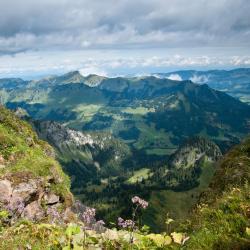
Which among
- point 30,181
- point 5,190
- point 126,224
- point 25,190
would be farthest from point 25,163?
point 126,224

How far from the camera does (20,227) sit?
43.7 ft

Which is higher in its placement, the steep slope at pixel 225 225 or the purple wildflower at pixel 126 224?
the steep slope at pixel 225 225

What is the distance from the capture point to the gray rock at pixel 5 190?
38938mm

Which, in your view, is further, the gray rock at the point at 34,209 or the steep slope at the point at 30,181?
the gray rock at the point at 34,209

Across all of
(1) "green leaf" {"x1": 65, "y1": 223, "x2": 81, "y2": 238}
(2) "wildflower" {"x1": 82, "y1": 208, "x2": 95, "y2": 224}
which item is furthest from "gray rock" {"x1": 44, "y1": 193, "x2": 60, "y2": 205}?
(2) "wildflower" {"x1": 82, "y1": 208, "x2": 95, "y2": 224}

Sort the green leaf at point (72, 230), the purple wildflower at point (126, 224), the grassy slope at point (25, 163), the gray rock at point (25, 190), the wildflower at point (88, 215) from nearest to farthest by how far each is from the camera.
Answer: the wildflower at point (88, 215), the green leaf at point (72, 230), the purple wildflower at point (126, 224), the gray rock at point (25, 190), the grassy slope at point (25, 163)

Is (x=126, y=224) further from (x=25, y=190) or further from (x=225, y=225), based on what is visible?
(x=25, y=190)

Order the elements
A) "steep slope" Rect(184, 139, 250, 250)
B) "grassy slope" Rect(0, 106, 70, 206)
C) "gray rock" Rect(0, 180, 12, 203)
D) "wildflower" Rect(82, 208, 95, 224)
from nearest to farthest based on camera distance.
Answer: "steep slope" Rect(184, 139, 250, 250) → "wildflower" Rect(82, 208, 95, 224) → "gray rock" Rect(0, 180, 12, 203) → "grassy slope" Rect(0, 106, 70, 206)

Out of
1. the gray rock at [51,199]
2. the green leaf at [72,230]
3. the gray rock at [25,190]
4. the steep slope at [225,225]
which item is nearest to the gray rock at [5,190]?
the gray rock at [25,190]

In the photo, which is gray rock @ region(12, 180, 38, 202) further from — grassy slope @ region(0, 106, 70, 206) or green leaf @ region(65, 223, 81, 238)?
green leaf @ region(65, 223, 81, 238)

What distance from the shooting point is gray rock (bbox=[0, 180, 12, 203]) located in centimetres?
3894

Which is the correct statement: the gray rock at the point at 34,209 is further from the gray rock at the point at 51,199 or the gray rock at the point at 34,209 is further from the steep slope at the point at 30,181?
the gray rock at the point at 51,199

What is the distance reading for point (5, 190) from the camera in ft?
131

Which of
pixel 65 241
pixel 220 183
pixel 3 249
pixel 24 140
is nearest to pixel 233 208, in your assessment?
pixel 65 241
